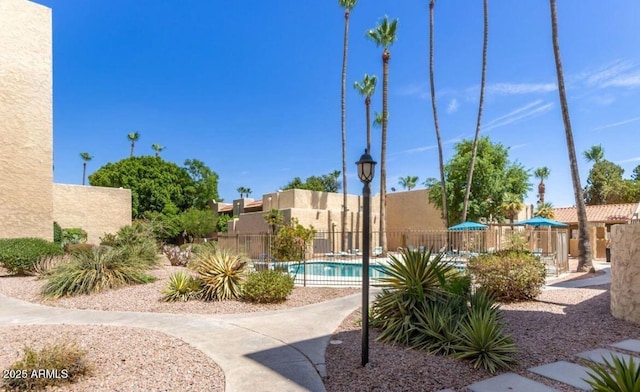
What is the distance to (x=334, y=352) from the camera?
213 inches

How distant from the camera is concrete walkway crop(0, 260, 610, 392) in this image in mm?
4389

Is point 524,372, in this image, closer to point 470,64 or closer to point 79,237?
point 470,64

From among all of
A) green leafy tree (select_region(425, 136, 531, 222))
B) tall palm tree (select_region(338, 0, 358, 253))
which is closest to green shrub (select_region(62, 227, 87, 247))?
tall palm tree (select_region(338, 0, 358, 253))

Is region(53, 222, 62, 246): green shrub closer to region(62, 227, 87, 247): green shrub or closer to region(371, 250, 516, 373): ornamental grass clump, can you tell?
region(62, 227, 87, 247): green shrub

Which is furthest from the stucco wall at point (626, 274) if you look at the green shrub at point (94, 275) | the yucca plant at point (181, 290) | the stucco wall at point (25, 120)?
the stucco wall at point (25, 120)

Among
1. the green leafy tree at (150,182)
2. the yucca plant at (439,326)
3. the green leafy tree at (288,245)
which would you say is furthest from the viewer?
the green leafy tree at (150,182)

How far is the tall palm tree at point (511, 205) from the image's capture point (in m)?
24.9

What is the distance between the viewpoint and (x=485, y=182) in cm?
2578

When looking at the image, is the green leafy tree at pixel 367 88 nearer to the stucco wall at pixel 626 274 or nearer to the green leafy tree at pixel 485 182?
the green leafy tree at pixel 485 182

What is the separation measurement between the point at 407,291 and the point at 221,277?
16.7 feet

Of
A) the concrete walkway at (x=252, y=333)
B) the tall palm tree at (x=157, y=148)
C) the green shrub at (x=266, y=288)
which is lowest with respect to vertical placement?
the concrete walkway at (x=252, y=333)

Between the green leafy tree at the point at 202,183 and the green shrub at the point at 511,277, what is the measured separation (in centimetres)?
3573

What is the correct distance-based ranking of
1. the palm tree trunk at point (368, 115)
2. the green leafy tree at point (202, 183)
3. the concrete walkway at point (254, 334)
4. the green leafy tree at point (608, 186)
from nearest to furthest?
the concrete walkway at point (254, 334) → the palm tree trunk at point (368, 115) → the green leafy tree at point (608, 186) → the green leafy tree at point (202, 183)

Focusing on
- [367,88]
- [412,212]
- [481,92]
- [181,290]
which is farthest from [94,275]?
[412,212]
